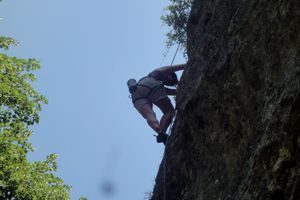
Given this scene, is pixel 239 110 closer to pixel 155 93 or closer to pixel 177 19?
pixel 155 93

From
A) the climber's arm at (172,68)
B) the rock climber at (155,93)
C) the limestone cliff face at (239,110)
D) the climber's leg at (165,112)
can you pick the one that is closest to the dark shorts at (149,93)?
the rock climber at (155,93)

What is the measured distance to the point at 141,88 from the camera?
11172 millimetres

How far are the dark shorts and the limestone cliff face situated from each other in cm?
183

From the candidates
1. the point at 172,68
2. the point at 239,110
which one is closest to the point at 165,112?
the point at 172,68

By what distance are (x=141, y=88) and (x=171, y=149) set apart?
3.17 m

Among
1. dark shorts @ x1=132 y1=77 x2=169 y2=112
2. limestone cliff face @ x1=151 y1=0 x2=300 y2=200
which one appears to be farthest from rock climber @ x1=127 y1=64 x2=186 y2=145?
limestone cliff face @ x1=151 y1=0 x2=300 y2=200

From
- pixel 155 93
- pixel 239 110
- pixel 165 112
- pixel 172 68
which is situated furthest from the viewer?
pixel 172 68

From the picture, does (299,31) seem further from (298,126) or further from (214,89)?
(214,89)

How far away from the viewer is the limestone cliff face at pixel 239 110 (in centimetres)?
425

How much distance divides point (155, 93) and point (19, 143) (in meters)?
3.53

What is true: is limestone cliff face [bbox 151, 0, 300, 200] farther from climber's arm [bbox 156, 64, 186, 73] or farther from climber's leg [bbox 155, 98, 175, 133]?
climber's arm [bbox 156, 64, 186, 73]

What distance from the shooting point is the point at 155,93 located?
11.1m

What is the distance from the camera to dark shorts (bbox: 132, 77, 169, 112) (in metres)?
Answer: 11.0

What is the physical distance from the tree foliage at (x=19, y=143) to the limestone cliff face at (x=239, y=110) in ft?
12.7
